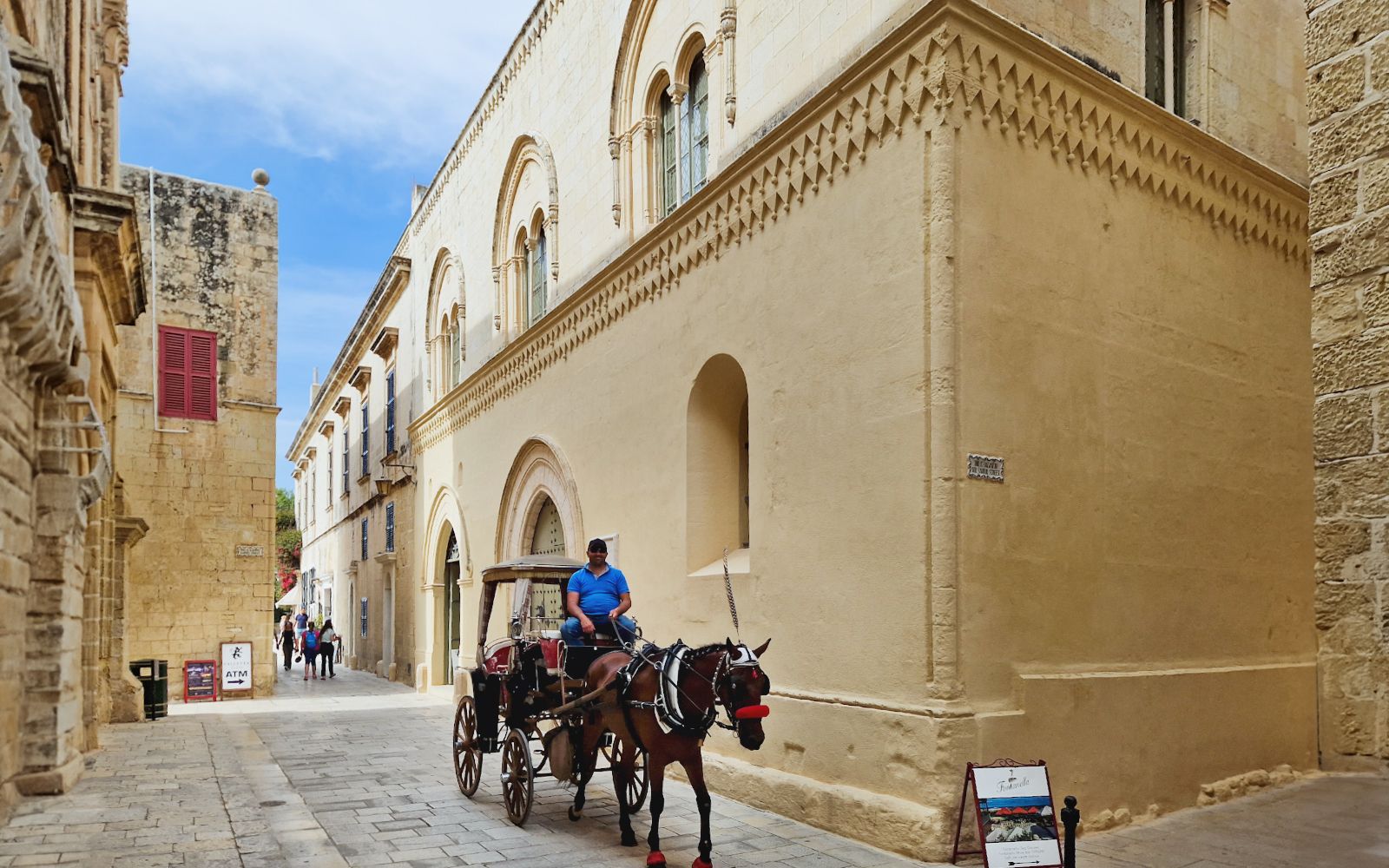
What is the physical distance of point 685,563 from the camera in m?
10.2

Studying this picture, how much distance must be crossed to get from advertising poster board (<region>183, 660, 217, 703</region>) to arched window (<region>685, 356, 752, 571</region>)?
13106 mm

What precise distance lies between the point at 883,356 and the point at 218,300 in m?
17.1

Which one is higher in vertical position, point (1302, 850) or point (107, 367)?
point (107, 367)

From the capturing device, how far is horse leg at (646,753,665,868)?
656cm

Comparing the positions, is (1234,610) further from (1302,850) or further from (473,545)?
(473,545)

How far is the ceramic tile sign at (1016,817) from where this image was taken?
595cm

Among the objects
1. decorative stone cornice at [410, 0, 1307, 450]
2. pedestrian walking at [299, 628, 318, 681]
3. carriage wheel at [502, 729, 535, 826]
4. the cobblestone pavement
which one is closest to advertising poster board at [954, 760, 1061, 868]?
the cobblestone pavement

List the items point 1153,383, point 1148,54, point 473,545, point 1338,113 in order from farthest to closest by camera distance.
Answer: point 473,545
point 1148,54
point 1153,383
point 1338,113

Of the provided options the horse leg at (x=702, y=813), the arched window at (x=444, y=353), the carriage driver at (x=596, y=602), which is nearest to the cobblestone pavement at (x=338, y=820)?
the horse leg at (x=702, y=813)

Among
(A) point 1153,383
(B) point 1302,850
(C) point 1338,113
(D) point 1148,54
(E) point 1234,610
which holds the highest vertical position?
(D) point 1148,54

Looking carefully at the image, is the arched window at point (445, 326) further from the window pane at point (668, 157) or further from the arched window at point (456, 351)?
the window pane at point (668, 157)

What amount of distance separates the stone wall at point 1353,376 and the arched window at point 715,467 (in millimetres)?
6470

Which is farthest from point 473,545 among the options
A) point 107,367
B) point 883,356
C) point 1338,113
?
point 1338,113

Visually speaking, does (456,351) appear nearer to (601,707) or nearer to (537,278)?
(537,278)
